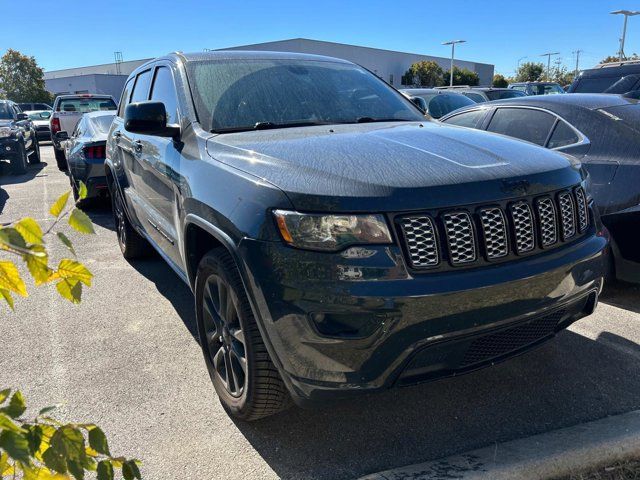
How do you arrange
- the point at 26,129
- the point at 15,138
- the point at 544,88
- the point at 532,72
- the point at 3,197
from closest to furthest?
the point at 3,197, the point at 15,138, the point at 26,129, the point at 544,88, the point at 532,72

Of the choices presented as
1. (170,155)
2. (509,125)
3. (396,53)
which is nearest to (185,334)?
(170,155)

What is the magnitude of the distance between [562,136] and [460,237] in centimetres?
304

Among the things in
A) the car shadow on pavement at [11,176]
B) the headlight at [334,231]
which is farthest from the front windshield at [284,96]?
the car shadow on pavement at [11,176]

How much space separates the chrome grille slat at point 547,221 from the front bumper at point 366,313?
23 cm

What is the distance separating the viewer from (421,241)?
2.09 meters

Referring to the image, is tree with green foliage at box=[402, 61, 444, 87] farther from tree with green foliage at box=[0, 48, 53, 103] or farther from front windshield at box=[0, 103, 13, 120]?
front windshield at box=[0, 103, 13, 120]

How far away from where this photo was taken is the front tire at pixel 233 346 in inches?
92.4

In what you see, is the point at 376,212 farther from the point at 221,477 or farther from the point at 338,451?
the point at 221,477

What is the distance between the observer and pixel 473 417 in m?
2.74

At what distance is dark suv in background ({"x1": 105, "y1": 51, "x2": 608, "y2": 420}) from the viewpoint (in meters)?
2.04

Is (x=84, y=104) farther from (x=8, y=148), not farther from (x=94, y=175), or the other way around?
(x=94, y=175)

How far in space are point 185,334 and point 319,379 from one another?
1.92m

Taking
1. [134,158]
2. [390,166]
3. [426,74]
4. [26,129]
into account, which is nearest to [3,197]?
[26,129]

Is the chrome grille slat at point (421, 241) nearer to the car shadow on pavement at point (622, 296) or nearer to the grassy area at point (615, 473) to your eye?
the grassy area at point (615, 473)
